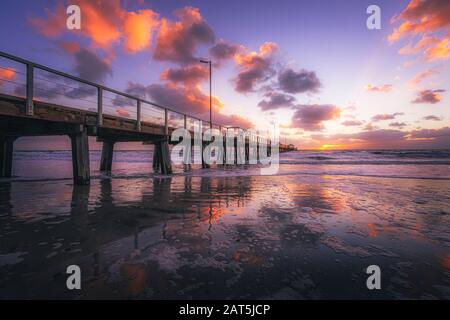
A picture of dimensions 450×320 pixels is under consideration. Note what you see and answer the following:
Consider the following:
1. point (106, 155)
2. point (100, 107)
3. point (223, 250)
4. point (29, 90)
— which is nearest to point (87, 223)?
point (223, 250)

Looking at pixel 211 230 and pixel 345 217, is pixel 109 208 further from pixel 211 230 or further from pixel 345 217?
pixel 345 217

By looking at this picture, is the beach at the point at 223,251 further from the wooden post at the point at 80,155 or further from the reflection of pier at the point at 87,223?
the wooden post at the point at 80,155

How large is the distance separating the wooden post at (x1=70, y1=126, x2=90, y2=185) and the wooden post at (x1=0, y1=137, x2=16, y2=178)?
5.41m

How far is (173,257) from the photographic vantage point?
2898 millimetres

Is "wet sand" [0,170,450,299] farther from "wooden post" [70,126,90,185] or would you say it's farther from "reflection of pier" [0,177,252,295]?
"wooden post" [70,126,90,185]

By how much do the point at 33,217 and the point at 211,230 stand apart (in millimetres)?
3600

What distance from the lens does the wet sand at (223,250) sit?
221 cm

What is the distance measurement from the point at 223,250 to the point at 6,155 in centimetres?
1457

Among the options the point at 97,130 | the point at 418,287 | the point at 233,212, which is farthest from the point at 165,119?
the point at 418,287

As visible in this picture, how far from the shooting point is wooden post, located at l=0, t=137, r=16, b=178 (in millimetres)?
12062

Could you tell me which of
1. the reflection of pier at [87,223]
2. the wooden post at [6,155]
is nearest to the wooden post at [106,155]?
the wooden post at [6,155]

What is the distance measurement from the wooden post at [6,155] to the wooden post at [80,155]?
541cm
